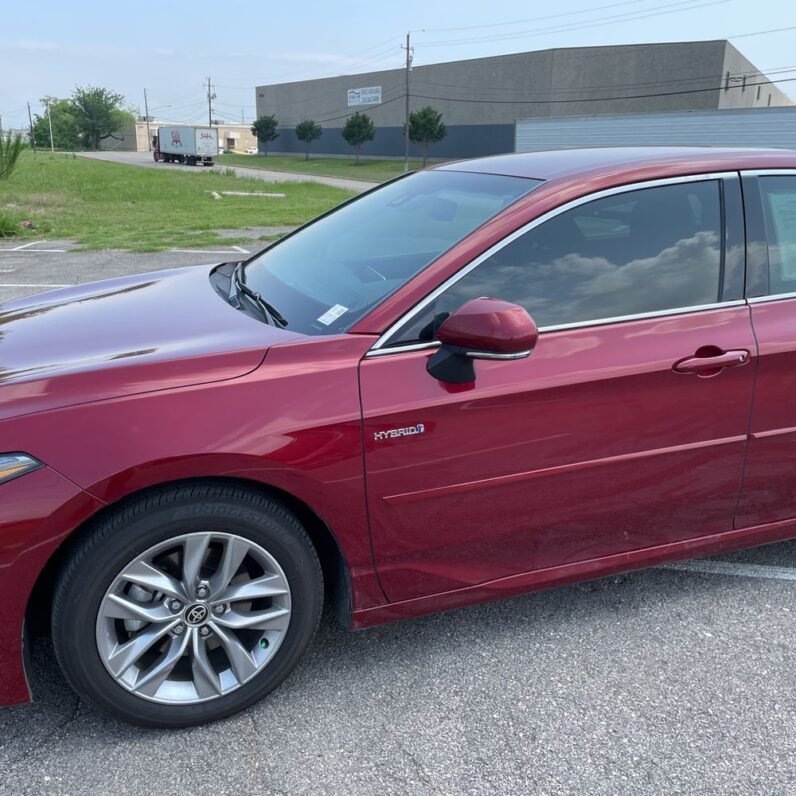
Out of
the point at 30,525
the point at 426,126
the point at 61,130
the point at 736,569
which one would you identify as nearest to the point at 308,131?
the point at 426,126

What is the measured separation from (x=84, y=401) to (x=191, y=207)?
A: 66.9 feet

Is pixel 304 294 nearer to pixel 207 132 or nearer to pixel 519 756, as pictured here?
pixel 519 756

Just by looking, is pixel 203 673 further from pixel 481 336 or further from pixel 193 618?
pixel 481 336

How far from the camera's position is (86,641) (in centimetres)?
214

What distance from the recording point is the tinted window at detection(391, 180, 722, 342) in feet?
8.34

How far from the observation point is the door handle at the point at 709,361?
8.52 feet

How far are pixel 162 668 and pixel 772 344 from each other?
87.4 inches

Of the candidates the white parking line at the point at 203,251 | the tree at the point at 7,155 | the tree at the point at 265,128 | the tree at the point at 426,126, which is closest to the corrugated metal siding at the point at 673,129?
the white parking line at the point at 203,251

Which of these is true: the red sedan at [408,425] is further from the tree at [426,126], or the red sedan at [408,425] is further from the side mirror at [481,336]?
the tree at [426,126]

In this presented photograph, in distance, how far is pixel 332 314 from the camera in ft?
8.45

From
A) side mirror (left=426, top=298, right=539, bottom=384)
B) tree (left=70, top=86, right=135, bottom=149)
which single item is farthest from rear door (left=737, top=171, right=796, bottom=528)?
tree (left=70, top=86, right=135, bottom=149)

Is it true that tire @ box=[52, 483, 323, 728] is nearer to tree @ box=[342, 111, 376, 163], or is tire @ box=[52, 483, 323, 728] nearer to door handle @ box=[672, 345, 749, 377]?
door handle @ box=[672, 345, 749, 377]

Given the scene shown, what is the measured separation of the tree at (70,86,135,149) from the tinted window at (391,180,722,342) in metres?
121

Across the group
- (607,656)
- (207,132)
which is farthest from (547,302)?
(207,132)
